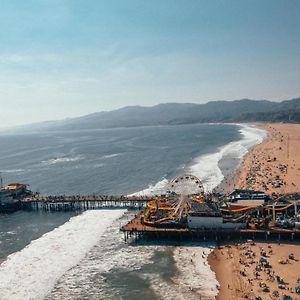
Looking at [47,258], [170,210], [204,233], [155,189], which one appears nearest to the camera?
[47,258]

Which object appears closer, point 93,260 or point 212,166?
point 93,260

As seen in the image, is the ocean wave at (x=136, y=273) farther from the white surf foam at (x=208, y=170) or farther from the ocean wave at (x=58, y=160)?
the ocean wave at (x=58, y=160)

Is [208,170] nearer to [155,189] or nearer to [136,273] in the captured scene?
[155,189]

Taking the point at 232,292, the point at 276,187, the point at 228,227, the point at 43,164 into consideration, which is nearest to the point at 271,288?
the point at 232,292

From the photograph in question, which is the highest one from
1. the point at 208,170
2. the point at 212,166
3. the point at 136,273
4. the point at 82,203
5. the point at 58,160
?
the point at 58,160

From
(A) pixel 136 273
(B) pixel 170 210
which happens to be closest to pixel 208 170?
(B) pixel 170 210

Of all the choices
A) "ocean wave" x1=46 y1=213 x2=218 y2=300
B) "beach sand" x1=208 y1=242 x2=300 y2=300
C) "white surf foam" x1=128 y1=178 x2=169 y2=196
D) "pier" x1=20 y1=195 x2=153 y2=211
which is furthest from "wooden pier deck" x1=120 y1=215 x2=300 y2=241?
"white surf foam" x1=128 y1=178 x2=169 y2=196

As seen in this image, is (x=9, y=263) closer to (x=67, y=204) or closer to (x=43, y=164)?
(x=67, y=204)
